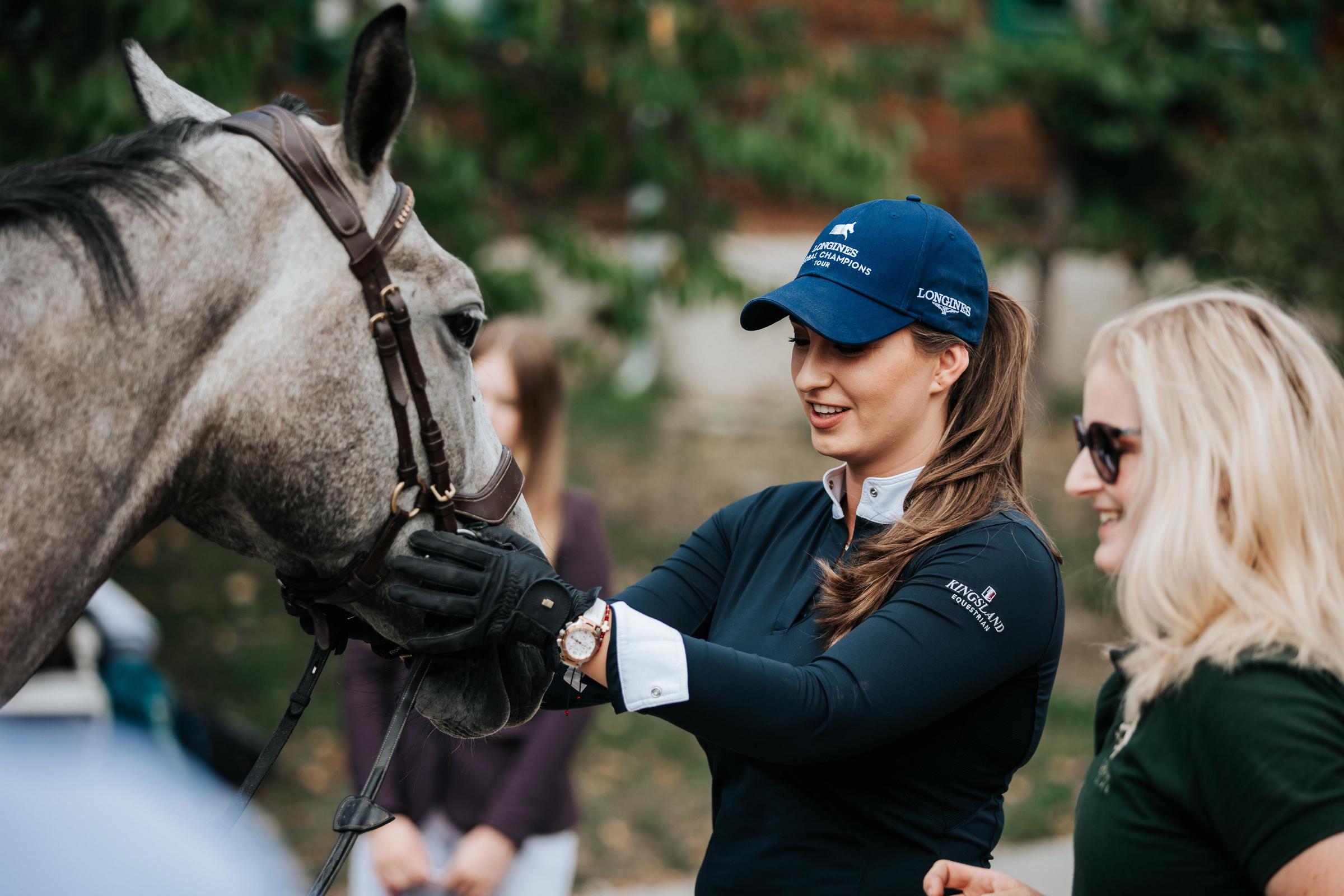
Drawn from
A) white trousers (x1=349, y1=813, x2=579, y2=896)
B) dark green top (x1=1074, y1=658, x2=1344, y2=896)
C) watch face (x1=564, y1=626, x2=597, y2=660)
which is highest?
watch face (x1=564, y1=626, x2=597, y2=660)

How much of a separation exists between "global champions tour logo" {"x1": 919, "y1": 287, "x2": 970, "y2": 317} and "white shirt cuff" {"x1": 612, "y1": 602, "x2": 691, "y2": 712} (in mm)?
789

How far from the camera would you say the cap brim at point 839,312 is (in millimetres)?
2043

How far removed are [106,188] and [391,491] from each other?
1.99 feet

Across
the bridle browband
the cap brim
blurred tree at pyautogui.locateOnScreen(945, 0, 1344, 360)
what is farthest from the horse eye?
blurred tree at pyautogui.locateOnScreen(945, 0, 1344, 360)

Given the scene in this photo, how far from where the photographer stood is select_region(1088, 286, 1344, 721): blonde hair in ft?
5.63

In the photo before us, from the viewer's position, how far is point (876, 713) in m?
1.81

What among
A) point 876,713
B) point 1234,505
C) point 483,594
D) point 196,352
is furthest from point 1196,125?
point 196,352

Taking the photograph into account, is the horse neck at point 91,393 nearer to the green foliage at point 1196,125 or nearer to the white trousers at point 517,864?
the white trousers at point 517,864

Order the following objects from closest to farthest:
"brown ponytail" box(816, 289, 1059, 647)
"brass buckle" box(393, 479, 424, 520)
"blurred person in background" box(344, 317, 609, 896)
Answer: "brass buckle" box(393, 479, 424, 520), "brown ponytail" box(816, 289, 1059, 647), "blurred person in background" box(344, 317, 609, 896)

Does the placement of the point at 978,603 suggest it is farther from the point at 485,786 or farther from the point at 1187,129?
the point at 1187,129

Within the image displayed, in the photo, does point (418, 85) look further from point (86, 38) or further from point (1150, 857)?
point (1150, 857)

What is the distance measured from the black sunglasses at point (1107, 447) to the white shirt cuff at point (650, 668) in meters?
0.81

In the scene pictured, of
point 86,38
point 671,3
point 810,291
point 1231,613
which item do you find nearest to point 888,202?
point 810,291

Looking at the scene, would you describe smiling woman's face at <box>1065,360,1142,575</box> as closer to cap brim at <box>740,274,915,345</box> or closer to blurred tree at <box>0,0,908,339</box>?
cap brim at <box>740,274,915,345</box>
